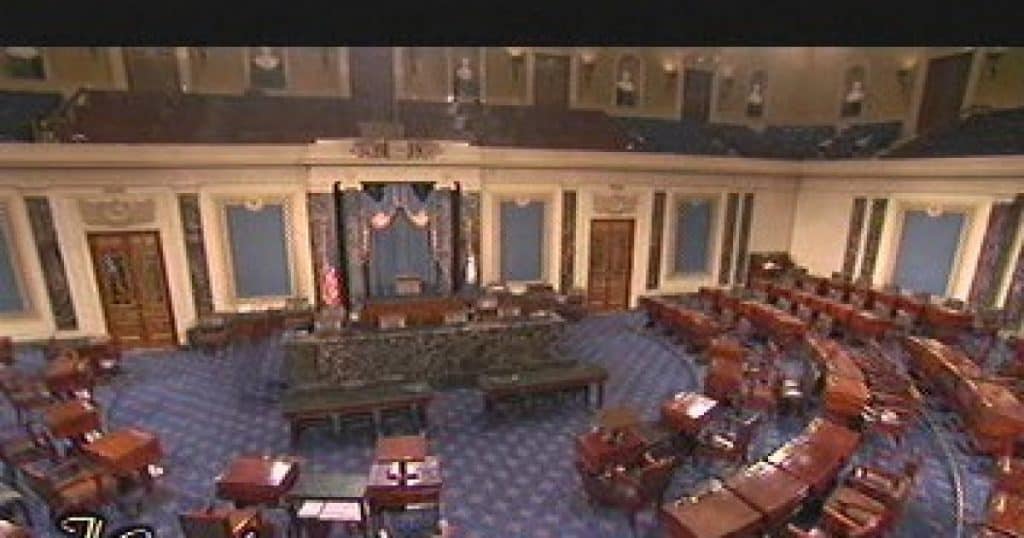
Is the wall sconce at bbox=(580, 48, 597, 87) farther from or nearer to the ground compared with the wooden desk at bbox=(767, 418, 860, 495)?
farther from the ground

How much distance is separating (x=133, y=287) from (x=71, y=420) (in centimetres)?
516

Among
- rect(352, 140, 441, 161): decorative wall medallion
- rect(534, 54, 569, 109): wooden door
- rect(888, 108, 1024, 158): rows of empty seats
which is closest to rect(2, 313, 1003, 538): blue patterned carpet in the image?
rect(352, 140, 441, 161): decorative wall medallion

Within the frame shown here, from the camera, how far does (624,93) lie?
1723 cm

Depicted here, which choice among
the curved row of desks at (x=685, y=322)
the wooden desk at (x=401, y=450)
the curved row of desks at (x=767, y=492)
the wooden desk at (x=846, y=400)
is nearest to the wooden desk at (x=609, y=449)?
the curved row of desks at (x=767, y=492)

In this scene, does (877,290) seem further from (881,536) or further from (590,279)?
(881,536)

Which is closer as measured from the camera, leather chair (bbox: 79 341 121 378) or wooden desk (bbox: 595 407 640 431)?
wooden desk (bbox: 595 407 640 431)

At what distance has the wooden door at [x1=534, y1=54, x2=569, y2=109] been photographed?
1641cm

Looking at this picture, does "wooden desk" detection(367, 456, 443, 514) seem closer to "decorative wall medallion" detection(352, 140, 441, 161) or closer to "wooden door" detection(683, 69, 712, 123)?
"decorative wall medallion" detection(352, 140, 441, 161)

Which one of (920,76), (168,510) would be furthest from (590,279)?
(920,76)

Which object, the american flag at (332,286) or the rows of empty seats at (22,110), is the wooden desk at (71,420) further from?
the rows of empty seats at (22,110)

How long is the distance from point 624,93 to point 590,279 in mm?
6644

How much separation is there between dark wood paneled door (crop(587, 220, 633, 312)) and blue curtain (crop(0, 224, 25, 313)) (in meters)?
12.3

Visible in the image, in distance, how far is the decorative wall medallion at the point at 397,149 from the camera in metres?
11.7

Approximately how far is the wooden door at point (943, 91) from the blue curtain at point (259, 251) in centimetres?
1845
